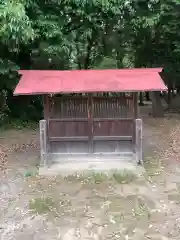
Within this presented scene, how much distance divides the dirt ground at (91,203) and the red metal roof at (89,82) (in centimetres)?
212

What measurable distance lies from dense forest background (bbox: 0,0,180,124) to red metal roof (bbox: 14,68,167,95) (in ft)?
4.32

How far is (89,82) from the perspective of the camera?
29.3 ft

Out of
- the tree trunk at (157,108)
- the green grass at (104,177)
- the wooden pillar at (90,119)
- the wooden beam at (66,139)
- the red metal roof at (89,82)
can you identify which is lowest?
the tree trunk at (157,108)

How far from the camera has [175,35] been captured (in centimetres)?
1616

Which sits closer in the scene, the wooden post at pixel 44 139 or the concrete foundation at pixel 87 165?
the concrete foundation at pixel 87 165

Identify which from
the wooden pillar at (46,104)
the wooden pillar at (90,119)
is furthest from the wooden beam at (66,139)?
the wooden pillar at (46,104)

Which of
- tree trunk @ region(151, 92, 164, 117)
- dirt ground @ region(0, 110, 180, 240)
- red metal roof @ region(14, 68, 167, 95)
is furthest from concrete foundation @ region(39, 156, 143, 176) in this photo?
tree trunk @ region(151, 92, 164, 117)

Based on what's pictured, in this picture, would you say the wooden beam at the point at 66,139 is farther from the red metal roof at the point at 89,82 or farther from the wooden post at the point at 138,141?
the red metal roof at the point at 89,82

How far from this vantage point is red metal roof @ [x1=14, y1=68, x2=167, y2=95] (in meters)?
8.50

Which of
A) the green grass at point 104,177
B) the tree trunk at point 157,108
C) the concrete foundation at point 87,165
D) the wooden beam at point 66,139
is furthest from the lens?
the tree trunk at point 157,108

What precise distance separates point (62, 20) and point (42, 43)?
119 centimetres

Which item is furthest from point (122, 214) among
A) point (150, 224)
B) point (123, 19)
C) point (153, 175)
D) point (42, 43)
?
point (123, 19)

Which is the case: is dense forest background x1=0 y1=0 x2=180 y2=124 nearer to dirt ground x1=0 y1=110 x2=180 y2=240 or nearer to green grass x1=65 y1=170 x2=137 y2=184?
dirt ground x1=0 y1=110 x2=180 y2=240

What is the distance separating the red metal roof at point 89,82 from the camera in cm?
850
